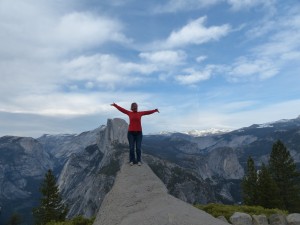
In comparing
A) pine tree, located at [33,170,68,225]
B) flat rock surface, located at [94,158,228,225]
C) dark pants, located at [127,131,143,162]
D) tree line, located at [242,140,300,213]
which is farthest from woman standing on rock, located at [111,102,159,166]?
pine tree, located at [33,170,68,225]

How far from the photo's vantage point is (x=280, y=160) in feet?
207

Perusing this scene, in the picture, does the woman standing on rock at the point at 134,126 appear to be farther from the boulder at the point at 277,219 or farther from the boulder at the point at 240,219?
the boulder at the point at 277,219

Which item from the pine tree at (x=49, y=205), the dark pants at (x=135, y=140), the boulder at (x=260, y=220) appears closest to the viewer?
the dark pants at (x=135, y=140)

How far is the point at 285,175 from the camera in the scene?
62.5 m

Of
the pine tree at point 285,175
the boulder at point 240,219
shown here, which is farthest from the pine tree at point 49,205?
the boulder at point 240,219

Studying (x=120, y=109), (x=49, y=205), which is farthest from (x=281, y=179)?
(x=120, y=109)

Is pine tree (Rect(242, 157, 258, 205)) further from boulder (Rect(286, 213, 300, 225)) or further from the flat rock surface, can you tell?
the flat rock surface

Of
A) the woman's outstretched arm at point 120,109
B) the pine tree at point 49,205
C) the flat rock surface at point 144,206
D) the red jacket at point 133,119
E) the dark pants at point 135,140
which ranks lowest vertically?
the pine tree at point 49,205

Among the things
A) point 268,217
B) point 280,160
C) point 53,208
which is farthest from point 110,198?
point 280,160

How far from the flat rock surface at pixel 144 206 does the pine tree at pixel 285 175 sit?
179 feet

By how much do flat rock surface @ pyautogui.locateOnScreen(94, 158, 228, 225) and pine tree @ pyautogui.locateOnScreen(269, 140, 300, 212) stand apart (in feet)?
179

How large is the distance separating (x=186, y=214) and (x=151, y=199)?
6.10 ft

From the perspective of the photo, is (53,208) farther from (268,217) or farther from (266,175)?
(268,217)

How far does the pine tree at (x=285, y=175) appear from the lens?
61.3m
